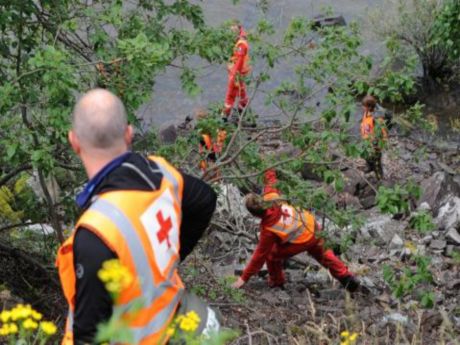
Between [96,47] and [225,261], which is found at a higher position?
[96,47]

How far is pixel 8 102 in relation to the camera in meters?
5.23

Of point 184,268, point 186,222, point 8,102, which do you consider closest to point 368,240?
point 184,268

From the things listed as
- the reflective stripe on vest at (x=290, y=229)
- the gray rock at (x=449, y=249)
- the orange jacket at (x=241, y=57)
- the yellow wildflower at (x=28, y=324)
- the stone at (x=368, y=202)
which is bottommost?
the stone at (x=368, y=202)

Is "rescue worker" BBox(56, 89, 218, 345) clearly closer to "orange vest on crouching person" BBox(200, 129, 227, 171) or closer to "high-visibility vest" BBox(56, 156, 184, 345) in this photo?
"high-visibility vest" BBox(56, 156, 184, 345)

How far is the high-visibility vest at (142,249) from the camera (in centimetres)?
301

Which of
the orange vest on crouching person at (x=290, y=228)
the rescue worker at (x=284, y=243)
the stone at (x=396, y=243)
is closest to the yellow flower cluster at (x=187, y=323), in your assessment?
the rescue worker at (x=284, y=243)

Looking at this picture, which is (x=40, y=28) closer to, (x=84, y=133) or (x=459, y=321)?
(x=84, y=133)

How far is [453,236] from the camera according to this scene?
1056 centimetres

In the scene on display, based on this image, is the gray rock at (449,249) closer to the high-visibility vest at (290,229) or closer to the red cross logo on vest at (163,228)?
the high-visibility vest at (290,229)

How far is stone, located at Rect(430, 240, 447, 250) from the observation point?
34.0ft

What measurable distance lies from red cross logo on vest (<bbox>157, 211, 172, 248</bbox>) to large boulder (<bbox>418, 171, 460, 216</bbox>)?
9017mm

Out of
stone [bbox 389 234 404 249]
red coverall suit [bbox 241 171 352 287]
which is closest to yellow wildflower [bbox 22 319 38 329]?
red coverall suit [bbox 241 171 352 287]

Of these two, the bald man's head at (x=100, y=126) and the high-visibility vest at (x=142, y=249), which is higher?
the bald man's head at (x=100, y=126)

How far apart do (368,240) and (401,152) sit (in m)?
5.26
